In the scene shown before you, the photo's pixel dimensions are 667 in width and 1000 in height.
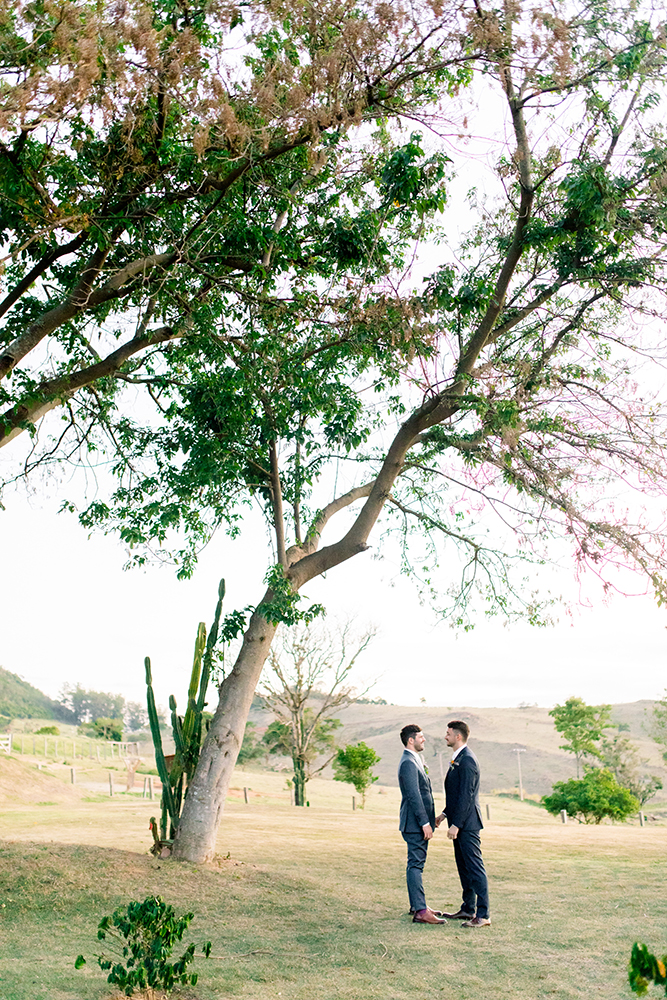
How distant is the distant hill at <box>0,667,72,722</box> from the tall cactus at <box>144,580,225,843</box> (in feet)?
258

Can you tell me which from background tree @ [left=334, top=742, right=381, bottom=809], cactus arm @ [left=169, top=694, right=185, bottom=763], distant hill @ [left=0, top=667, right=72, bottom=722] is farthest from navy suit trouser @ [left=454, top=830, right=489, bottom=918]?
distant hill @ [left=0, top=667, right=72, bottom=722]

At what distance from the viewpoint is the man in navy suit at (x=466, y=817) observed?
722cm

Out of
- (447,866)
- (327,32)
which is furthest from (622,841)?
(327,32)

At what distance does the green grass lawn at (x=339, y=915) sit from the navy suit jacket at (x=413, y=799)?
888mm

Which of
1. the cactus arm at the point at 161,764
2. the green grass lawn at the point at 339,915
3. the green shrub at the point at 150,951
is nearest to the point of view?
the green shrub at the point at 150,951

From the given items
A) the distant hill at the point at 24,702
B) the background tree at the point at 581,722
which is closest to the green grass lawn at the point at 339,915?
the background tree at the point at 581,722

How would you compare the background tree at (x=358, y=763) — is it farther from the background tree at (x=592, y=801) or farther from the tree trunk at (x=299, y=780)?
the background tree at (x=592, y=801)

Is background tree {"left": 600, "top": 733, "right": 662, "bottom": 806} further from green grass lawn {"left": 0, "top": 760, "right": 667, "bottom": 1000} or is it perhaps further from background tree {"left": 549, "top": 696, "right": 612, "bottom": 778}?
green grass lawn {"left": 0, "top": 760, "right": 667, "bottom": 1000}

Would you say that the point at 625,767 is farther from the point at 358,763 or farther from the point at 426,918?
the point at 426,918

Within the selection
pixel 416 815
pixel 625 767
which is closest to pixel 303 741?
pixel 625 767

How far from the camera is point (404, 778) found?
288 inches

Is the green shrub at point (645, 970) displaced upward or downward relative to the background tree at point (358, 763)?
upward

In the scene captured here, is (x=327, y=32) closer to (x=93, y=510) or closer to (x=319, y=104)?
(x=319, y=104)

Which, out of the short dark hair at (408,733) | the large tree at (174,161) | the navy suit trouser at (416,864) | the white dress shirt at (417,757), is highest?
the large tree at (174,161)
